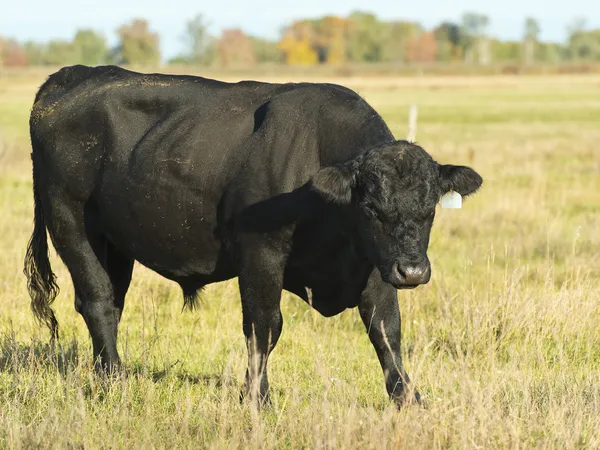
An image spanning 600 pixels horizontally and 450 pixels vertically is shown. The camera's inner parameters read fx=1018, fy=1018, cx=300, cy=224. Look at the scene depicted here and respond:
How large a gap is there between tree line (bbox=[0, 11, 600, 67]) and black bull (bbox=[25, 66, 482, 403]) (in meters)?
138

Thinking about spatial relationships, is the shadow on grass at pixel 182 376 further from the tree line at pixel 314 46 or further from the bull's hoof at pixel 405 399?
the tree line at pixel 314 46

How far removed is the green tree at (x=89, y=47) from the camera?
171 metres

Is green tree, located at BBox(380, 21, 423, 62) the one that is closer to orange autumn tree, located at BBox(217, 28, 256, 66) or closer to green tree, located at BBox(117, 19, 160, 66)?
orange autumn tree, located at BBox(217, 28, 256, 66)

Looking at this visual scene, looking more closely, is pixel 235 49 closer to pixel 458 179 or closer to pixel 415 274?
pixel 458 179

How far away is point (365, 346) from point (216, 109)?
2243 millimetres

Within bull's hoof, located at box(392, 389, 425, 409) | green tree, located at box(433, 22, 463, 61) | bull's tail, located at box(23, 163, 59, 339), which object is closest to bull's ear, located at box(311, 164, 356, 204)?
bull's hoof, located at box(392, 389, 425, 409)

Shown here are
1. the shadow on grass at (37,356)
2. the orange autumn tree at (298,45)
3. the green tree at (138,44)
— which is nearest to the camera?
the shadow on grass at (37,356)

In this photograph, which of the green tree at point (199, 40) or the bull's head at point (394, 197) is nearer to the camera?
the bull's head at point (394, 197)

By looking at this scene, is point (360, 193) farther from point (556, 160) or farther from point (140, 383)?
point (556, 160)

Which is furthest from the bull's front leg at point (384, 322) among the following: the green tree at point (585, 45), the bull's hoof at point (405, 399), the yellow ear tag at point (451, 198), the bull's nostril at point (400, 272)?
the green tree at point (585, 45)

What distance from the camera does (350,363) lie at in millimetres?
6523

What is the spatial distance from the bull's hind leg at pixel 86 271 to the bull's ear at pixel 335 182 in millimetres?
2244

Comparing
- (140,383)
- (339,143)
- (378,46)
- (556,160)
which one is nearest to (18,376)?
(140,383)

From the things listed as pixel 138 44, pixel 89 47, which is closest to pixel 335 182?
pixel 138 44
